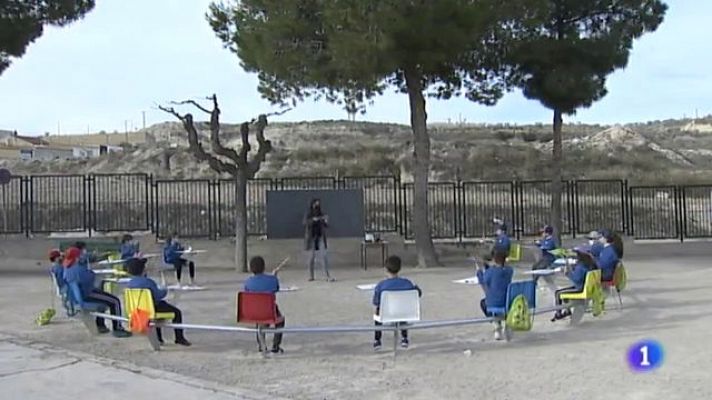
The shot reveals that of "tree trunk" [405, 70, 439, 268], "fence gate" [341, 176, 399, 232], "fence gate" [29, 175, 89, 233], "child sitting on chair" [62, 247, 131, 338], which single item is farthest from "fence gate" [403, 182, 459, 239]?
"child sitting on chair" [62, 247, 131, 338]

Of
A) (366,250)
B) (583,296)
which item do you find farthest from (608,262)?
(366,250)

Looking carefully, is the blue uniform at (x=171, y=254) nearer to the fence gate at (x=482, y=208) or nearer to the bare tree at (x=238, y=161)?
the bare tree at (x=238, y=161)

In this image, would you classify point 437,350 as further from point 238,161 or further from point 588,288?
point 238,161

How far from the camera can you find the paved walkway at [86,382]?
8.84 m

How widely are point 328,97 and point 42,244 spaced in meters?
8.83

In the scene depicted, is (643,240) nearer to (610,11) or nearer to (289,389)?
(610,11)

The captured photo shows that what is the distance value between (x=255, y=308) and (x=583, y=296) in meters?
4.64

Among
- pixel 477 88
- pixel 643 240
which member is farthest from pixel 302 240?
pixel 643 240

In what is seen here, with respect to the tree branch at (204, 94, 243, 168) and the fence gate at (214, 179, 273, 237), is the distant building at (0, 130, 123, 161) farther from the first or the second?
the tree branch at (204, 94, 243, 168)

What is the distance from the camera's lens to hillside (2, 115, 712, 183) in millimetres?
59781

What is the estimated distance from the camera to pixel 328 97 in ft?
82.8

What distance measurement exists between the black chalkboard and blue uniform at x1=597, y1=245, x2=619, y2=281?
36.4 feet

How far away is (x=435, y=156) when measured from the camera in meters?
65.6

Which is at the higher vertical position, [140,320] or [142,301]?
[142,301]
